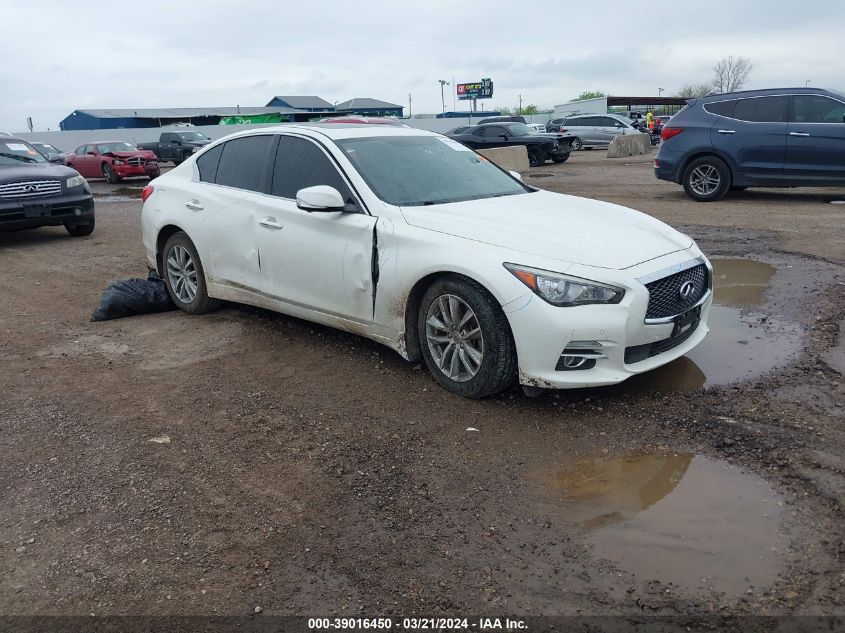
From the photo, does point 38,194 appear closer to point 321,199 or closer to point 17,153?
point 17,153

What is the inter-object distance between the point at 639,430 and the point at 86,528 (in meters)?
2.80

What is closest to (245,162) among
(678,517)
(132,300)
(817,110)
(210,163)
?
(210,163)

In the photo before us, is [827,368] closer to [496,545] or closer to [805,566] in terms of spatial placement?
[805,566]

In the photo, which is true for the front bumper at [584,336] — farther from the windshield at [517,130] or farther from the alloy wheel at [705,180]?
the windshield at [517,130]

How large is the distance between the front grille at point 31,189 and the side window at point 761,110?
10578 millimetres

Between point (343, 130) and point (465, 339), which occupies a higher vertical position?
point (343, 130)

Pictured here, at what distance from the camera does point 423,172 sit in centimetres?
536

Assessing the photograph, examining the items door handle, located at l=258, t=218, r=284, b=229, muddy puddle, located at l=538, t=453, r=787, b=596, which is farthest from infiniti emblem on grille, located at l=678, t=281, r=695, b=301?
door handle, located at l=258, t=218, r=284, b=229

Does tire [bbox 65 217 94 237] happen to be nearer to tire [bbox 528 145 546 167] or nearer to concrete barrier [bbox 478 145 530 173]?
concrete barrier [bbox 478 145 530 173]

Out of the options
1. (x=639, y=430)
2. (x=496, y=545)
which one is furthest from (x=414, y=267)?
(x=496, y=545)

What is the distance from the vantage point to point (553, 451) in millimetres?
3873

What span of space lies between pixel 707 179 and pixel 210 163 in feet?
30.3

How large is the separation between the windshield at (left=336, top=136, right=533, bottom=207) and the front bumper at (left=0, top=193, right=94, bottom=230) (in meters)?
6.96

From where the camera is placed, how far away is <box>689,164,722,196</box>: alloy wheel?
496 inches
